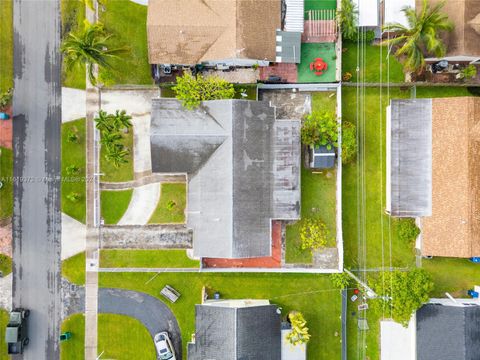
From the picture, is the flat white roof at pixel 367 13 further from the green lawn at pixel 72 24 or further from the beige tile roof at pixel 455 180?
the green lawn at pixel 72 24

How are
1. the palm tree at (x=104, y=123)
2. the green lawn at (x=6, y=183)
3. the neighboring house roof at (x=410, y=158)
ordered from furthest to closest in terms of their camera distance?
the green lawn at (x=6, y=183) < the neighboring house roof at (x=410, y=158) < the palm tree at (x=104, y=123)

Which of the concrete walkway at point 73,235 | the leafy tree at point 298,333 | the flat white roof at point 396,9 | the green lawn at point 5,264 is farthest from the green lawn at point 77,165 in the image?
the flat white roof at point 396,9

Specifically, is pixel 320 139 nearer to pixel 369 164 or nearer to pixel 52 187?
pixel 369 164

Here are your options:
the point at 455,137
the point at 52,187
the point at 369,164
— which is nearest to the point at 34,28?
the point at 52,187

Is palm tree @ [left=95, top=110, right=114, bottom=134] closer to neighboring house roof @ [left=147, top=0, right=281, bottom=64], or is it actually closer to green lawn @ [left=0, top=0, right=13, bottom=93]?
neighboring house roof @ [left=147, top=0, right=281, bottom=64]

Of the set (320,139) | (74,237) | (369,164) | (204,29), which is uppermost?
(204,29)

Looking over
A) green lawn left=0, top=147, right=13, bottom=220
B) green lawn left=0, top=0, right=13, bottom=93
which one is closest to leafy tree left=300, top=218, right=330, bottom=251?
green lawn left=0, top=147, right=13, bottom=220
